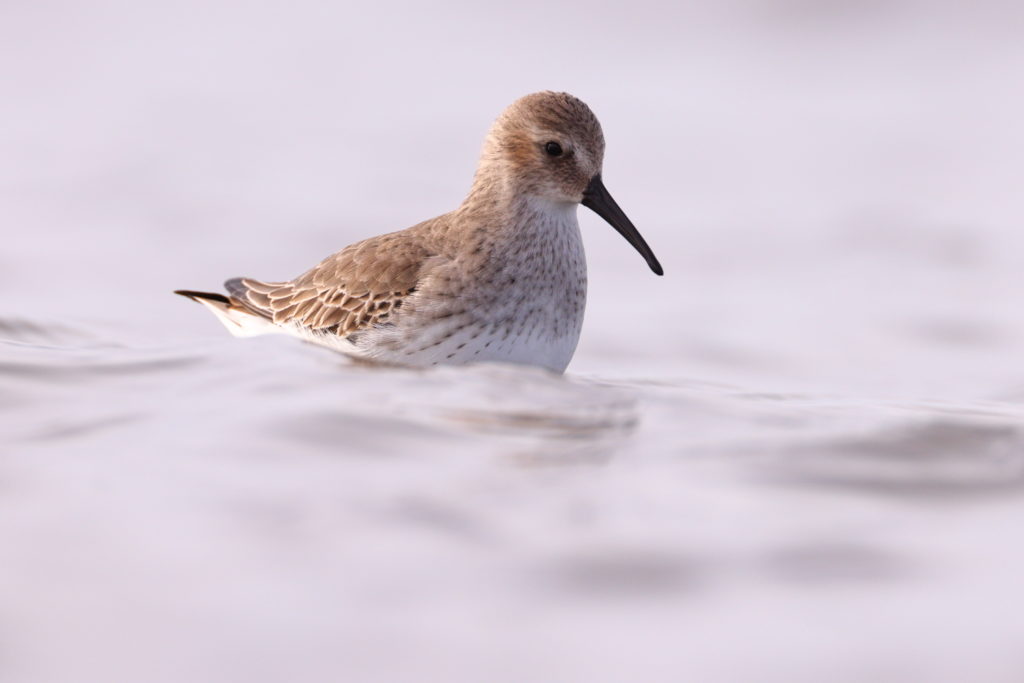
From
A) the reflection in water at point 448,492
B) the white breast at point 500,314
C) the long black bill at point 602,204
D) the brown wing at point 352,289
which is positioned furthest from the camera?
the long black bill at point 602,204

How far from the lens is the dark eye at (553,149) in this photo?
7.60 metres

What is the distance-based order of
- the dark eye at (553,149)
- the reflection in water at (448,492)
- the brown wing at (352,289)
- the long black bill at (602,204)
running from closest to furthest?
the reflection in water at (448,492), the brown wing at (352,289), the dark eye at (553,149), the long black bill at (602,204)

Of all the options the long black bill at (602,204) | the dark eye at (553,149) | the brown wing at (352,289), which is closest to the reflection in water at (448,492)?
the brown wing at (352,289)

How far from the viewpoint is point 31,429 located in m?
5.68

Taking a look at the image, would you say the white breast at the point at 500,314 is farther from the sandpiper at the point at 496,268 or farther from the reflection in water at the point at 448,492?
the reflection in water at the point at 448,492

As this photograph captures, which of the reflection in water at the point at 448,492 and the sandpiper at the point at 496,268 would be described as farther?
the sandpiper at the point at 496,268

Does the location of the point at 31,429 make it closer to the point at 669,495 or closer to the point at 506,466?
the point at 506,466

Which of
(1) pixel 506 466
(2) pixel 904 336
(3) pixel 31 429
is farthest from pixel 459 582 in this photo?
(2) pixel 904 336

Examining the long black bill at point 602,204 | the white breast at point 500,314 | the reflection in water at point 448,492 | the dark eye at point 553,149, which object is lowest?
the reflection in water at point 448,492

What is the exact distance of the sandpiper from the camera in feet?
23.4

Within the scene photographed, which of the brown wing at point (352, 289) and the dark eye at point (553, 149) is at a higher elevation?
the dark eye at point (553, 149)

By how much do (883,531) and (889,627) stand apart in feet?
2.78

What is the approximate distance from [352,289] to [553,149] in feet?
4.60

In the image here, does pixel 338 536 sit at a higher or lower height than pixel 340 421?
lower
